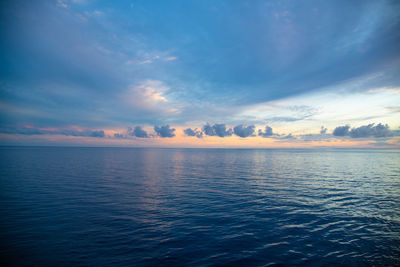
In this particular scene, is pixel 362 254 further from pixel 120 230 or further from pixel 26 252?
pixel 26 252

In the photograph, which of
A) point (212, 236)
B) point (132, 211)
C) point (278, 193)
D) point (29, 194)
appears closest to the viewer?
point (212, 236)

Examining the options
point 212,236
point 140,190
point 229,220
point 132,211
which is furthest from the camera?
point 140,190

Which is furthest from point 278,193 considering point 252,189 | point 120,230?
point 120,230

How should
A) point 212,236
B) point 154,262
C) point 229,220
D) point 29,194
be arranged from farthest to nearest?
point 29,194
point 229,220
point 212,236
point 154,262

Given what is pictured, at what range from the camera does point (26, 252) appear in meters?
13.1

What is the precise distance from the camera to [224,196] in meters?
28.5

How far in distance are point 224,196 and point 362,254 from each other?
17.1 m

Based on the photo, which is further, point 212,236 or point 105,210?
point 105,210

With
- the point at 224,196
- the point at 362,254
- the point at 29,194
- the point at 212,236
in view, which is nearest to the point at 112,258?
the point at 212,236

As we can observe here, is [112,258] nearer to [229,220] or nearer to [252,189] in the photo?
[229,220]

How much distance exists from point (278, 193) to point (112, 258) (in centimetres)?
2510

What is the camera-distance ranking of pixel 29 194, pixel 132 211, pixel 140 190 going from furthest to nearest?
pixel 140 190
pixel 29 194
pixel 132 211

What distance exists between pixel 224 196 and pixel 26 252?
2183 cm

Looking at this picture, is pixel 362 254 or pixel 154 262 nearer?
pixel 154 262
